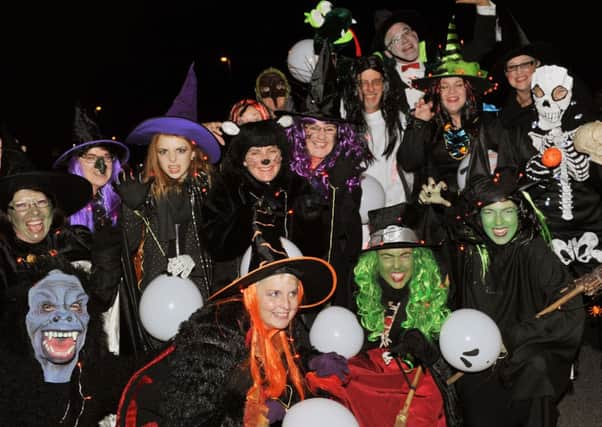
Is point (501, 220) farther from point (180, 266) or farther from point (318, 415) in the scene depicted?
point (180, 266)

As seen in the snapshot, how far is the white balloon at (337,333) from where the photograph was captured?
4.40 metres

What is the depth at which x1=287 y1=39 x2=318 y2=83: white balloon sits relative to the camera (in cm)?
686

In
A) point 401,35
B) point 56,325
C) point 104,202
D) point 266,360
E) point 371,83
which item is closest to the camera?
point 56,325

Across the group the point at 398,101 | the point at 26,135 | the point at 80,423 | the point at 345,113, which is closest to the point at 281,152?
the point at 345,113

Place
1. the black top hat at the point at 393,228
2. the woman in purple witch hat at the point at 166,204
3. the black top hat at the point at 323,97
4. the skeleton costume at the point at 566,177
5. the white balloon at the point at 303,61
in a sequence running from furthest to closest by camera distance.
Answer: the white balloon at the point at 303,61 → the black top hat at the point at 323,97 → the skeleton costume at the point at 566,177 → the woman in purple witch hat at the point at 166,204 → the black top hat at the point at 393,228

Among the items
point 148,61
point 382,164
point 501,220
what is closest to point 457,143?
point 382,164

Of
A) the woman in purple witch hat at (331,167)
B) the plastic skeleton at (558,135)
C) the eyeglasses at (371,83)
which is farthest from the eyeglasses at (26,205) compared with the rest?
the plastic skeleton at (558,135)

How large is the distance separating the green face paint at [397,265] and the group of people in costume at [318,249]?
0.02 meters

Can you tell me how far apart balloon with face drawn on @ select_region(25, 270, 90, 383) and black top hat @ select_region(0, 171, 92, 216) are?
2.80 feet

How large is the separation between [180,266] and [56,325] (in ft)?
4.19

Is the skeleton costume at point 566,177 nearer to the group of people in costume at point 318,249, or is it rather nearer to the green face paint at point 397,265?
the group of people in costume at point 318,249

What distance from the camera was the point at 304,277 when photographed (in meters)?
3.95

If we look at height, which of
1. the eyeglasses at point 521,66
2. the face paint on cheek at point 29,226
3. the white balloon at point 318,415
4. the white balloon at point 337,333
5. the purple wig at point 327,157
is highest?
the eyeglasses at point 521,66

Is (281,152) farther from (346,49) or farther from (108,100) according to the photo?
(108,100)
